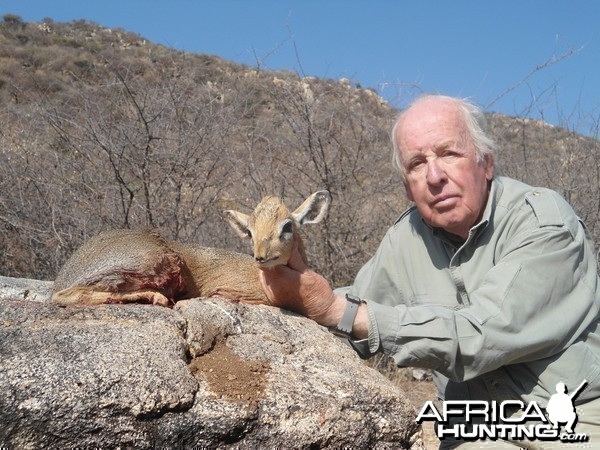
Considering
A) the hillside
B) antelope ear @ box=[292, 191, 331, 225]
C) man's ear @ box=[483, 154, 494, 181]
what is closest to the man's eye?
man's ear @ box=[483, 154, 494, 181]

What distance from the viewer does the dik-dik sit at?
12.4 feet

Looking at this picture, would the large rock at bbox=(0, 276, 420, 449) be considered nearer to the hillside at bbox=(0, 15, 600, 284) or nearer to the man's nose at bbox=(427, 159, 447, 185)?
the man's nose at bbox=(427, 159, 447, 185)

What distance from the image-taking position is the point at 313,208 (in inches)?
165

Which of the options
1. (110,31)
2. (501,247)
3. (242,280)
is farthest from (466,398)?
(110,31)

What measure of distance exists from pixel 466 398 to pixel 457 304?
56cm

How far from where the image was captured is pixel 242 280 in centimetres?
464

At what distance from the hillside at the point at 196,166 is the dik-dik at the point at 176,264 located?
375 cm

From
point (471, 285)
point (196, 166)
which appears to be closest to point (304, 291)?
point (471, 285)

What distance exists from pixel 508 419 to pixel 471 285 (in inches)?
30.1

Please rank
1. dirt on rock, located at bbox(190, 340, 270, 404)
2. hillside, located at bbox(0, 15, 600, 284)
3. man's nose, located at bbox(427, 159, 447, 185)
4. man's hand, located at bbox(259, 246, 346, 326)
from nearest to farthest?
dirt on rock, located at bbox(190, 340, 270, 404) → man's hand, located at bbox(259, 246, 346, 326) → man's nose, located at bbox(427, 159, 447, 185) → hillside, located at bbox(0, 15, 600, 284)

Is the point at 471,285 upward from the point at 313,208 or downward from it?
downward

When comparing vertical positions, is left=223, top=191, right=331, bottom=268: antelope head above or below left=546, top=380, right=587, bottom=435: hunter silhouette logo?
above

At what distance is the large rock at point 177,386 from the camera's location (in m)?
2.65

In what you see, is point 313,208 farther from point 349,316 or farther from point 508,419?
point 508,419
